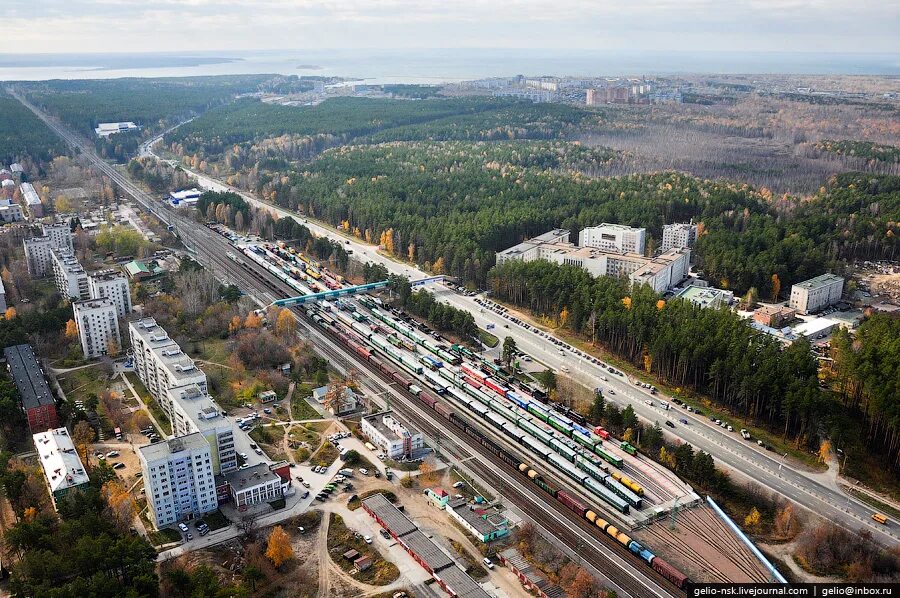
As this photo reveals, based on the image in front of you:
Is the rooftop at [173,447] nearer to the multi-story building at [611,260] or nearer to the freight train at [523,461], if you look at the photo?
the freight train at [523,461]

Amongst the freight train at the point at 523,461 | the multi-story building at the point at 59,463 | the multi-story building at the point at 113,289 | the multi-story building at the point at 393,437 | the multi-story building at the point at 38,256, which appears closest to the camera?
the freight train at the point at 523,461

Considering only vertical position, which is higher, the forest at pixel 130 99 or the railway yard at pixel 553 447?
the forest at pixel 130 99

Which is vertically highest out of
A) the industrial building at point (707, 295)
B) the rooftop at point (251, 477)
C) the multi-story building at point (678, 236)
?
the multi-story building at point (678, 236)

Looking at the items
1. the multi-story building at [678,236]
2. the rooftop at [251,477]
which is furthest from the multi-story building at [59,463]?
the multi-story building at [678,236]

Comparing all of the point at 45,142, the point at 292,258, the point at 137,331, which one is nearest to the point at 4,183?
the point at 45,142

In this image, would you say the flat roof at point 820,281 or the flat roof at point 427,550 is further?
the flat roof at point 820,281

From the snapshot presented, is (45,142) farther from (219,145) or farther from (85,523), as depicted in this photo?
(85,523)

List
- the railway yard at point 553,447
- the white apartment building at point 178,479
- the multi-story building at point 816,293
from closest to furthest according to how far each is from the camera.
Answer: the railway yard at point 553,447 < the white apartment building at point 178,479 < the multi-story building at point 816,293
